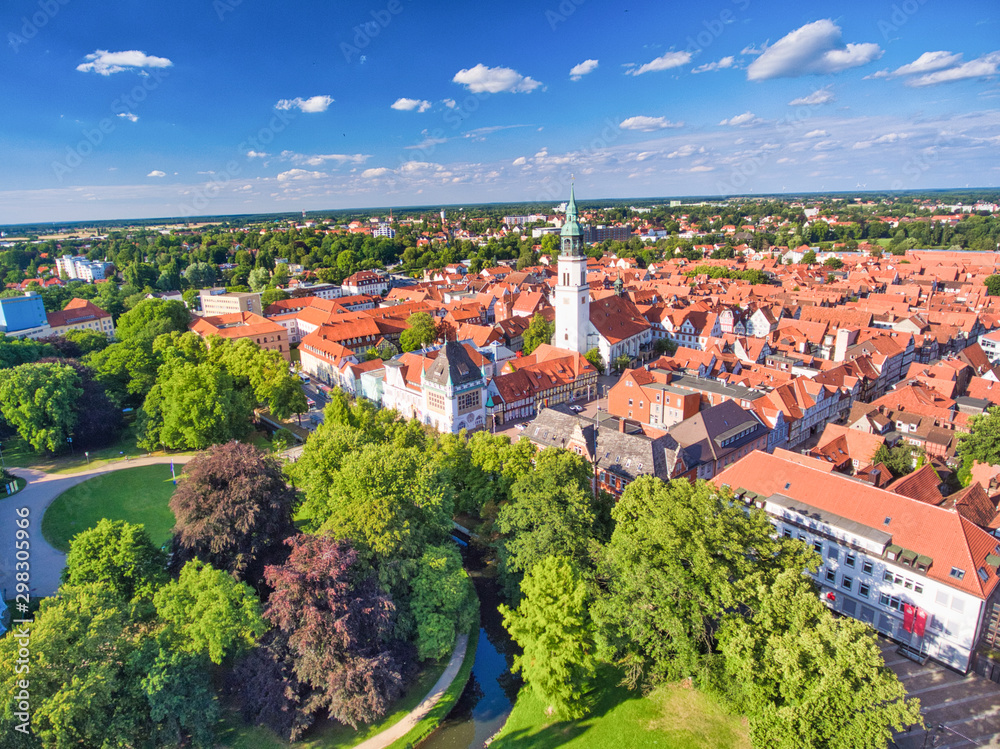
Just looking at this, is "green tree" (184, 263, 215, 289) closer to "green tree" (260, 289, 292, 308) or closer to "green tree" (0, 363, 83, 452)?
"green tree" (260, 289, 292, 308)

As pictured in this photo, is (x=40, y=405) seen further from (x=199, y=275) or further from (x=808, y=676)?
(x=199, y=275)

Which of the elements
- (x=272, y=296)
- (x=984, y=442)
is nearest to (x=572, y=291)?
(x=984, y=442)

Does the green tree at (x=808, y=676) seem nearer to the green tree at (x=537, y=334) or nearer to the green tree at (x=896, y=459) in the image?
the green tree at (x=896, y=459)

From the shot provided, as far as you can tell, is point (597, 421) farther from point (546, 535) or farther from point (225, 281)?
point (225, 281)

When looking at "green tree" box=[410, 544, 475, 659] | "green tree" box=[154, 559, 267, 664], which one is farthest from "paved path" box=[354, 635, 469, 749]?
"green tree" box=[154, 559, 267, 664]

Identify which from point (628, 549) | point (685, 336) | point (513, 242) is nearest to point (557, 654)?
point (628, 549)
